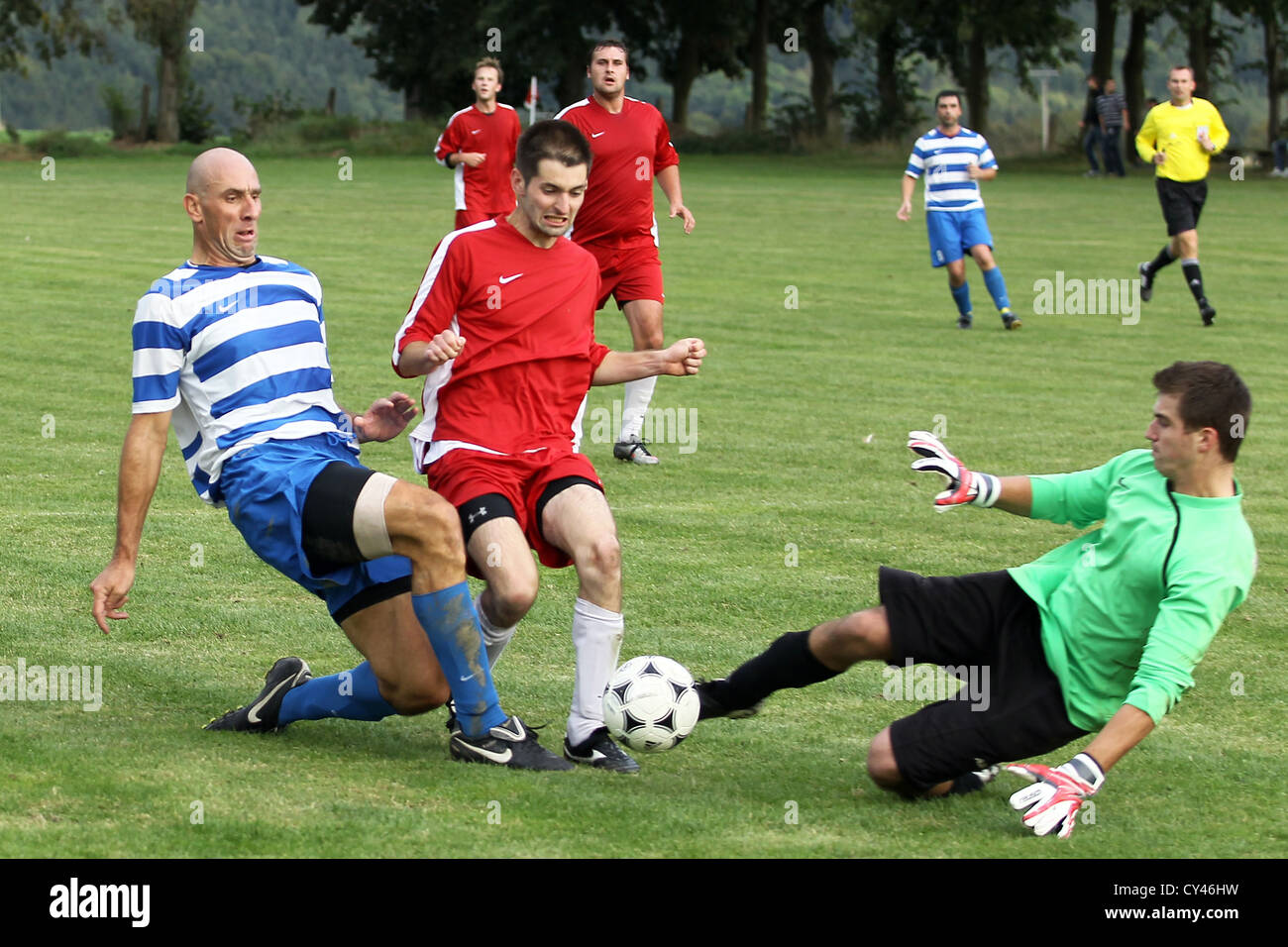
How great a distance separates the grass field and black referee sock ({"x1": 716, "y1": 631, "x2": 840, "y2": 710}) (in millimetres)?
207

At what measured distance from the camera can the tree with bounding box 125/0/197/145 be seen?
52.7 m

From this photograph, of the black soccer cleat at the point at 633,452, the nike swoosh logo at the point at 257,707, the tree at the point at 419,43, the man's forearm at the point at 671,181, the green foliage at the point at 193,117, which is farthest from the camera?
the tree at the point at 419,43

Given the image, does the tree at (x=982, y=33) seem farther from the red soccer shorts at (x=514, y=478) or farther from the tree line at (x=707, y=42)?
the red soccer shorts at (x=514, y=478)

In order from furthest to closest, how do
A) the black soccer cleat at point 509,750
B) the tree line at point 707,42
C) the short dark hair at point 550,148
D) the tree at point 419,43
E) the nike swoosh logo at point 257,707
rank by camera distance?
1. the tree at point 419,43
2. the tree line at point 707,42
3. the short dark hair at point 550,148
4. the nike swoosh logo at point 257,707
5. the black soccer cleat at point 509,750

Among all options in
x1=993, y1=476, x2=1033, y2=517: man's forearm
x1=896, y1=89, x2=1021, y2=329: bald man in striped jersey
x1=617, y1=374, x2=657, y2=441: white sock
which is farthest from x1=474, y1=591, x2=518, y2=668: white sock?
x1=896, y1=89, x2=1021, y2=329: bald man in striped jersey

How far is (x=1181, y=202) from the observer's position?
16.7 meters

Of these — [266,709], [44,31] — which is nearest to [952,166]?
[266,709]

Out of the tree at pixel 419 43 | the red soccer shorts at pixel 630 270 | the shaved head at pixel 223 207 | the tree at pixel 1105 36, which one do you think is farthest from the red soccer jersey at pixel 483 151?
the tree at pixel 419 43

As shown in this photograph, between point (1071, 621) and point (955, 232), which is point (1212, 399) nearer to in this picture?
point (1071, 621)

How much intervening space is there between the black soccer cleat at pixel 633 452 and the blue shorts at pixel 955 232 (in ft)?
22.3

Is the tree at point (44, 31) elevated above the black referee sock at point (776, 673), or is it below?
above

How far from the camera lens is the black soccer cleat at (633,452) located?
9977 millimetres
